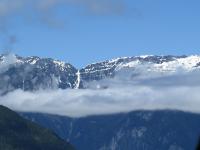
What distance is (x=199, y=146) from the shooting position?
89.9 metres
